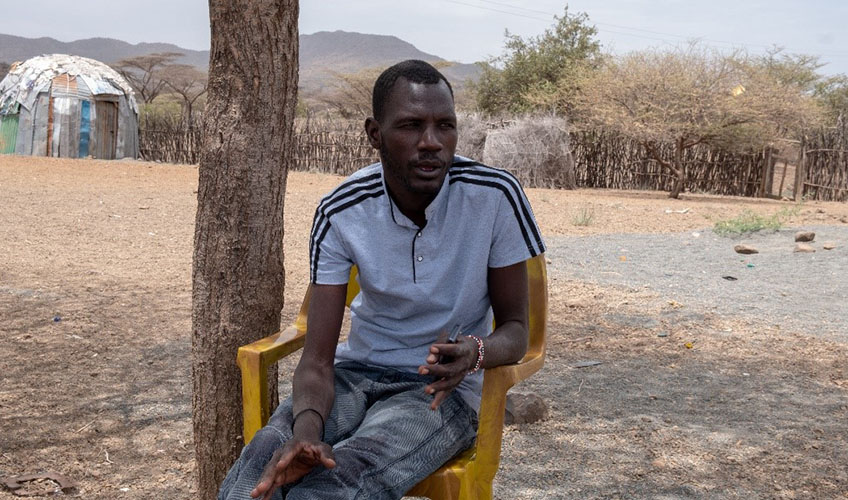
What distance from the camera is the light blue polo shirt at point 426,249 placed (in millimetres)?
2117

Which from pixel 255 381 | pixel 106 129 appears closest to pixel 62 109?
pixel 106 129

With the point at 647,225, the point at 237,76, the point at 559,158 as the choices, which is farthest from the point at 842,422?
the point at 559,158

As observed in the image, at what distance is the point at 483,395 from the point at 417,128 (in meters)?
0.70

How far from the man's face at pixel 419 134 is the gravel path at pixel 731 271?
13.3 feet

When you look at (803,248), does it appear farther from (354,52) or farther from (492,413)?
(354,52)

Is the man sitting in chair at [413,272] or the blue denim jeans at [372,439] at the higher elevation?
the man sitting in chair at [413,272]

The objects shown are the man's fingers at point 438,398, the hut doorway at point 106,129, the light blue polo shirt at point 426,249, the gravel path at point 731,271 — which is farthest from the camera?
the hut doorway at point 106,129

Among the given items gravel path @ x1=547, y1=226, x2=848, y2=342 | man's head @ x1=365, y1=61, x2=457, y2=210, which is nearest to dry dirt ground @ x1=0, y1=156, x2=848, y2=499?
gravel path @ x1=547, y1=226, x2=848, y2=342

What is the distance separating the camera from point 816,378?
4.36 m

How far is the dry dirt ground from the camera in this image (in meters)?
3.08

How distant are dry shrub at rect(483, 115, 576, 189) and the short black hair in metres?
16.0

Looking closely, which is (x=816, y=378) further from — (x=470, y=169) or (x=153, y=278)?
(x=153, y=278)

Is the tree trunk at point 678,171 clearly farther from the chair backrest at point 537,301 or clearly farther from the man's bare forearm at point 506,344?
the man's bare forearm at point 506,344

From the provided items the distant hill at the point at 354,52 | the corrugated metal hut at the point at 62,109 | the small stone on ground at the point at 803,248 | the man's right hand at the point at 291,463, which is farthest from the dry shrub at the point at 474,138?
the distant hill at the point at 354,52
